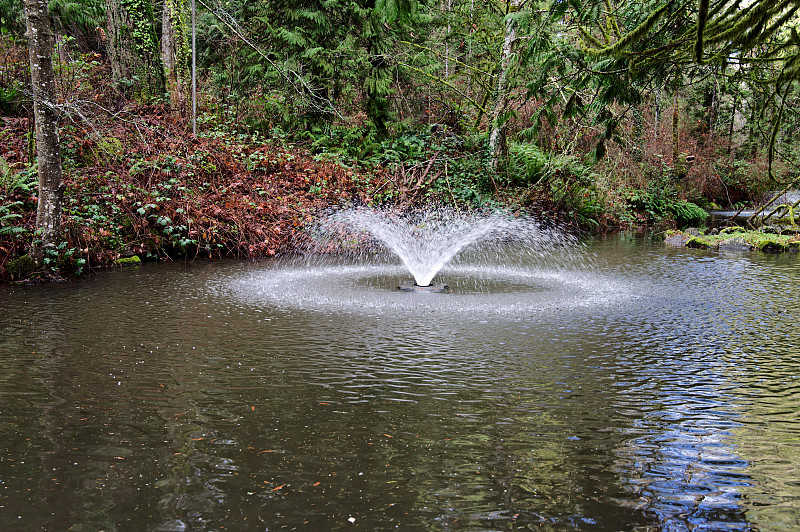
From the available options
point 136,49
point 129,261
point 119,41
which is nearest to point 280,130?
point 136,49

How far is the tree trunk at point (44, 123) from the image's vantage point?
7.96 meters

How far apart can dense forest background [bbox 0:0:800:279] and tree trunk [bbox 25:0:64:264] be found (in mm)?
85

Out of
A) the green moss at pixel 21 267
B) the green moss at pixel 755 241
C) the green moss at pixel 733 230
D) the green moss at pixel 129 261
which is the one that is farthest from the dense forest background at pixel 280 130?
the green moss at pixel 755 241

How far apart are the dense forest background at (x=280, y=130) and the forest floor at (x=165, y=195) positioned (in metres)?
0.04

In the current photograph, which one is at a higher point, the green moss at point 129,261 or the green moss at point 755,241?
the green moss at point 755,241

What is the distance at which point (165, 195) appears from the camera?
1200 centimetres

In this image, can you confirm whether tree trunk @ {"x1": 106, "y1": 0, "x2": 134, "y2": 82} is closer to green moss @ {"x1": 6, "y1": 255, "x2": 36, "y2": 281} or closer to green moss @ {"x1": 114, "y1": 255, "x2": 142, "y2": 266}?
green moss @ {"x1": 114, "y1": 255, "x2": 142, "y2": 266}

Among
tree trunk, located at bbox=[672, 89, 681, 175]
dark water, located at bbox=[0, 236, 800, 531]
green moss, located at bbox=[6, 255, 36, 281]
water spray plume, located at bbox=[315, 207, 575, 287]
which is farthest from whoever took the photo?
tree trunk, located at bbox=[672, 89, 681, 175]

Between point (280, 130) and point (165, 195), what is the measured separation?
19.0 ft

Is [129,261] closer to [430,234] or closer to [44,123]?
[44,123]

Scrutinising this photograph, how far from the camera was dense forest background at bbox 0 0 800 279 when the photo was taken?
10.2 m

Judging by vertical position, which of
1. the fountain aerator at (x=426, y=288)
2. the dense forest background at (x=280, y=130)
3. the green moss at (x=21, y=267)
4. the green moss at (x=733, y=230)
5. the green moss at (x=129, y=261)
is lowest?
the fountain aerator at (x=426, y=288)

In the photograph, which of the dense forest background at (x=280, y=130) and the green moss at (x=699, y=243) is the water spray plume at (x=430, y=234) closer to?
the dense forest background at (x=280, y=130)

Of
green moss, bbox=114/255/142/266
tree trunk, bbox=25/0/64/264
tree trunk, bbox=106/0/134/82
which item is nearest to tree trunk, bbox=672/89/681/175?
tree trunk, bbox=106/0/134/82
